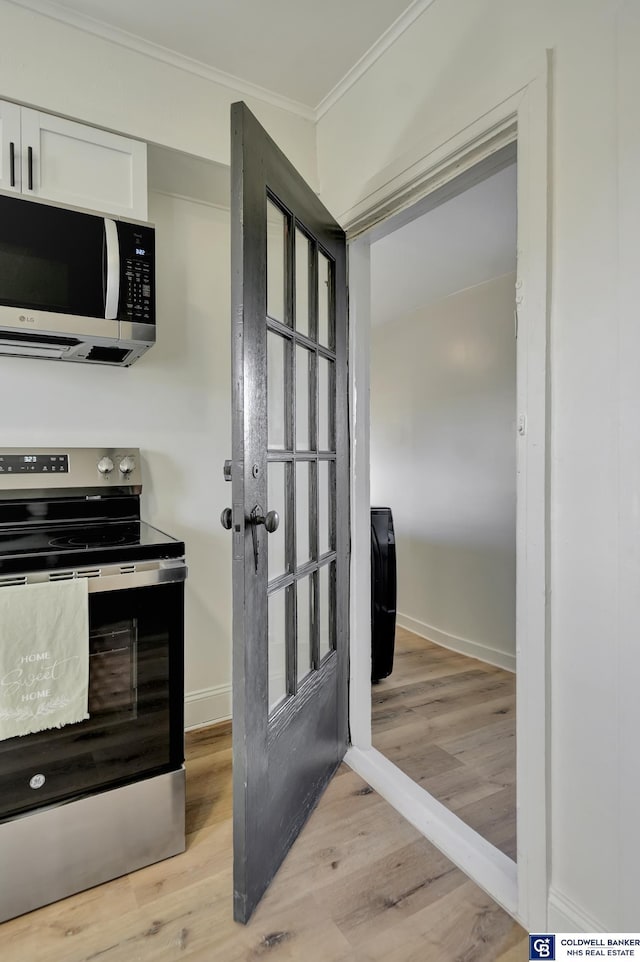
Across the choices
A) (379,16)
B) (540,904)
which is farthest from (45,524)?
(379,16)

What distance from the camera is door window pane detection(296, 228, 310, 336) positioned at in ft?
5.38

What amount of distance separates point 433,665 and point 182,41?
10.1 feet

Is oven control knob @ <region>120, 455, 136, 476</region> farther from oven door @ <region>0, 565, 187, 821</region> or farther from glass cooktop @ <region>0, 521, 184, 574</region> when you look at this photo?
oven door @ <region>0, 565, 187, 821</region>

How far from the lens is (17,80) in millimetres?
1549

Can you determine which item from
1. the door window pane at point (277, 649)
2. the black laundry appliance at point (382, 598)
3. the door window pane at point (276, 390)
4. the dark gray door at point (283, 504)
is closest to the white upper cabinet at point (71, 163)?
the dark gray door at point (283, 504)

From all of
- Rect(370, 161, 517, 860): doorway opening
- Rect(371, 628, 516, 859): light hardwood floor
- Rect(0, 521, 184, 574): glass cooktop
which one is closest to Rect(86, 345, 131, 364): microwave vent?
Rect(0, 521, 184, 574): glass cooktop

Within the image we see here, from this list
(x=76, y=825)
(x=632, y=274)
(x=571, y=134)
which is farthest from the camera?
(x=76, y=825)

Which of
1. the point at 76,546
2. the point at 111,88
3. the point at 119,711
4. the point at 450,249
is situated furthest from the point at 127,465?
the point at 450,249

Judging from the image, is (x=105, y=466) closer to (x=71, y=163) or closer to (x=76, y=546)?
(x=76, y=546)

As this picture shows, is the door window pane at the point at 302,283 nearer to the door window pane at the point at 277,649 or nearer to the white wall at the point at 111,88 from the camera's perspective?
the white wall at the point at 111,88

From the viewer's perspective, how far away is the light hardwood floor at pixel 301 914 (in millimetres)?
1238

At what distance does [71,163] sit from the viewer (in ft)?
5.36

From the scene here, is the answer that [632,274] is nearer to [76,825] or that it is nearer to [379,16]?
[379,16]

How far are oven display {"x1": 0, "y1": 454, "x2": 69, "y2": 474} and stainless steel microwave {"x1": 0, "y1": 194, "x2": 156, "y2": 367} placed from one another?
362 mm
